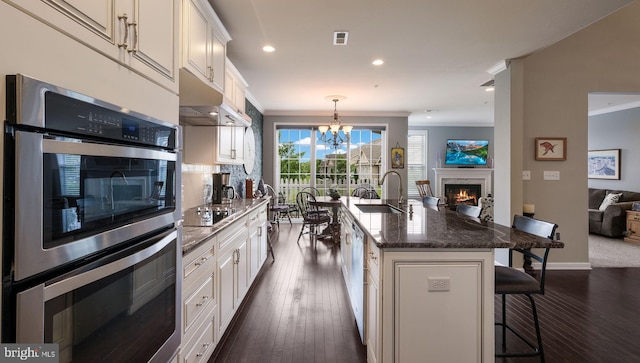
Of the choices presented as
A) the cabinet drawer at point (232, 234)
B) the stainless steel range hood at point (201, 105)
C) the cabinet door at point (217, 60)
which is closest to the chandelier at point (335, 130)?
the stainless steel range hood at point (201, 105)

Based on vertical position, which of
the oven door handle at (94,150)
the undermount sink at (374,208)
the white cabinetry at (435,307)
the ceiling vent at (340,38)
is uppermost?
the ceiling vent at (340,38)

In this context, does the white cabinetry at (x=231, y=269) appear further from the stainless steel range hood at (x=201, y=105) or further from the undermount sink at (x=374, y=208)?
the undermount sink at (x=374, y=208)

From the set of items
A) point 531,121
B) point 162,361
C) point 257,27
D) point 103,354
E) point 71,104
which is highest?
point 257,27

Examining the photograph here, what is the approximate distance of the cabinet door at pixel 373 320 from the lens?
1.65 metres

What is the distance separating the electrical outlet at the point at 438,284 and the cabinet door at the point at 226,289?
1.33 meters

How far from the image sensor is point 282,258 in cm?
423

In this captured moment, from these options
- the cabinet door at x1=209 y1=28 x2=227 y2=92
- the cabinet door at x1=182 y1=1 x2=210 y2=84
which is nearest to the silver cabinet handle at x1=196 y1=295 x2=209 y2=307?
the cabinet door at x1=182 y1=1 x2=210 y2=84

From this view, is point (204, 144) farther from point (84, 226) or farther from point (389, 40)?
point (84, 226)

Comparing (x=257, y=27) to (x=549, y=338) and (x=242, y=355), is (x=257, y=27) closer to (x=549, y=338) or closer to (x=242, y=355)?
(x=242, y=355)

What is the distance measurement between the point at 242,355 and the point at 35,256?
1720 millimetres

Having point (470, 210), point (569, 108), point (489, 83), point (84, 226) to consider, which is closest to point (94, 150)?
point (84, 226)

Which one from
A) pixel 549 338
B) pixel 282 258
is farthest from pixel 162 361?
pixel 282 258

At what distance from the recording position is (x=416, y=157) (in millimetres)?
8672

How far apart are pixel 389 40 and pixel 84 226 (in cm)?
315
